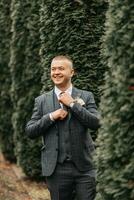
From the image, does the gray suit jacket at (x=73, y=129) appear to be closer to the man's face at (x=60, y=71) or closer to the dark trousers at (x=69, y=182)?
the dark trousers at (x=69, y=182)

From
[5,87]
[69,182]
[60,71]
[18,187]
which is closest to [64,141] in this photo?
[69,182]

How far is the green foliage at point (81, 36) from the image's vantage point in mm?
8141

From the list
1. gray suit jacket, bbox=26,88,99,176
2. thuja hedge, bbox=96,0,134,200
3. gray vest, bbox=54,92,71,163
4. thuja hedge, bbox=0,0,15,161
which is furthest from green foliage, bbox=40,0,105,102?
thuja hedge, bbox=0,0,15,161

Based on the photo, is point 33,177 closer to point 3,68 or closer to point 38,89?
point 38,89

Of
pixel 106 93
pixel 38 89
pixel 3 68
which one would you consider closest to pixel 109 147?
pixel 106 93

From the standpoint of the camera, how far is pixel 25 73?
37.2 ft

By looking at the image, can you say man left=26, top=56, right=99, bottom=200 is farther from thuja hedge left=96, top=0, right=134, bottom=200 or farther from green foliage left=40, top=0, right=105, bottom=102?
green foliage left=40, top=0, right=105, bottom=102

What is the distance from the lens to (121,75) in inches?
183

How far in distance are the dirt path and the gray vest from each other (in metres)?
4.07

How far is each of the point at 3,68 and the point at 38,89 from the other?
233 centimetres

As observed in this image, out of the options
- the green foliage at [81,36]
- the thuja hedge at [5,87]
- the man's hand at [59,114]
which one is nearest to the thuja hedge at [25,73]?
the thuja hedge at [5,87]

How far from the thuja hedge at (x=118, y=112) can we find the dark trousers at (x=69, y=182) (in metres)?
0.88

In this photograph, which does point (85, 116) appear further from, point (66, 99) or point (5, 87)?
point (5, 87)

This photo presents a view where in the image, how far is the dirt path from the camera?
33.4 feet
